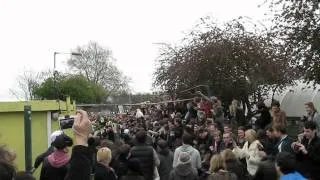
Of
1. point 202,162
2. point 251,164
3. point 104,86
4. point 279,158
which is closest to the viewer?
point 279,158

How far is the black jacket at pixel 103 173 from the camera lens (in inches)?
319

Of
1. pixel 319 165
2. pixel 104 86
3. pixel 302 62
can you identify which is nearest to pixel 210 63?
pixel 302 62

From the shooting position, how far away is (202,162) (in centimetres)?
1119

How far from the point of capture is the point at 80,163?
429 centimetres

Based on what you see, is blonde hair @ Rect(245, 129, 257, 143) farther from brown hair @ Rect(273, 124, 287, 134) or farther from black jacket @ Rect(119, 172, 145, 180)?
black jacket @ Rect(119, 172, 145, 180)

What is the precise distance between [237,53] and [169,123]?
321 inches

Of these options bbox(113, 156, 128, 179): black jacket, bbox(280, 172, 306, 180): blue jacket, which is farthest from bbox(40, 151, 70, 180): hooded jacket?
bbox(280, 172, 306, 180): blue jacket

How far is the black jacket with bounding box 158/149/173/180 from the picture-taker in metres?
11.8

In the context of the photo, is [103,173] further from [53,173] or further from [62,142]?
[62,142]

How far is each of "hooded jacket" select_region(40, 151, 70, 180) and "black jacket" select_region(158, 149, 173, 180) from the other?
13.6 feet

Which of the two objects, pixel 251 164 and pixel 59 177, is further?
pixel 251 164

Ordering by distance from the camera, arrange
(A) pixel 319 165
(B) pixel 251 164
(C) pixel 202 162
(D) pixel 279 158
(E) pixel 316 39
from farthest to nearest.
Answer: (E) pixel 316 39 < (C) pixel 202 162 < (B) pixel 251 164 < (A) pixel 319 165 < (D) pixel 279 158

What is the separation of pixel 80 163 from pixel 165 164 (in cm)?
762

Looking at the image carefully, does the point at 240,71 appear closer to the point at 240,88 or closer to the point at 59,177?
the point at 240,88
